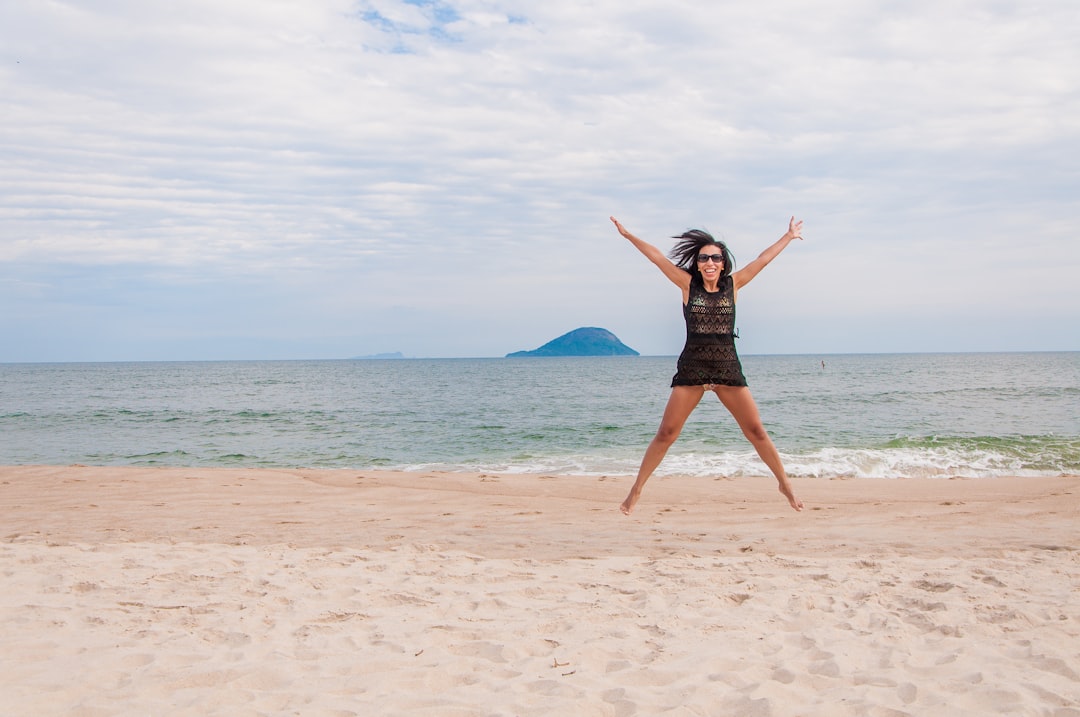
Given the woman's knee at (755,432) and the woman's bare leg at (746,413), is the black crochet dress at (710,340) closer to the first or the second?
the woman's bare leg at (746,413)

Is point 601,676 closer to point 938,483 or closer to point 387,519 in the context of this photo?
point 387,519

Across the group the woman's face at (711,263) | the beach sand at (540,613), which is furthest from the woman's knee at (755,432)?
the woman's face at (711,263)

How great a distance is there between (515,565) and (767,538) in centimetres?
266

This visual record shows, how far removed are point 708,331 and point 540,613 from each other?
304 cm

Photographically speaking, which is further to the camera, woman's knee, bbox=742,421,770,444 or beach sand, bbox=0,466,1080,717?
woman's knee, bbox=742,421,770,444

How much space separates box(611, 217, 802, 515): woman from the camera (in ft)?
21.6

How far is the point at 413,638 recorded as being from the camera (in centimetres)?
418

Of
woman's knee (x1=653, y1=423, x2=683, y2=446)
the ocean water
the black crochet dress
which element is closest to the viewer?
the black crochet dress

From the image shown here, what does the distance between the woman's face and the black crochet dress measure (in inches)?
4.2

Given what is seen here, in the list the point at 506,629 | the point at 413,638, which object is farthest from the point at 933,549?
the point at 413,638

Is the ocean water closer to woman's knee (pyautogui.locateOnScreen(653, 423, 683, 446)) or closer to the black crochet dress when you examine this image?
woman's knee (pyautogui.locateOnScreen(653, 423, 683, 446))

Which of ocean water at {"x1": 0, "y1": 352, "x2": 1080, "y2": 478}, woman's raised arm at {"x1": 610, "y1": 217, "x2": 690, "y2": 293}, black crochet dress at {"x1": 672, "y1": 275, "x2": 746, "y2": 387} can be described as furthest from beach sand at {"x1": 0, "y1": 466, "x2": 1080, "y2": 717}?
ocean water at {"x1": 0, "y1": 352, "x2": 1080, "y2": 478}

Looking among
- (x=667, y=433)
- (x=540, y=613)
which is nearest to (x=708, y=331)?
(x=667, y=433)

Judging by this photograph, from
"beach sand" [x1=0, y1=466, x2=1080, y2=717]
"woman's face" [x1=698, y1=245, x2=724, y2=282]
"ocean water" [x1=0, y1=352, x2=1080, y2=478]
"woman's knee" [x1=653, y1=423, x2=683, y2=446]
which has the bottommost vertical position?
"ocean water" [x1=0, y1=352, x2=1080, y2=478]
